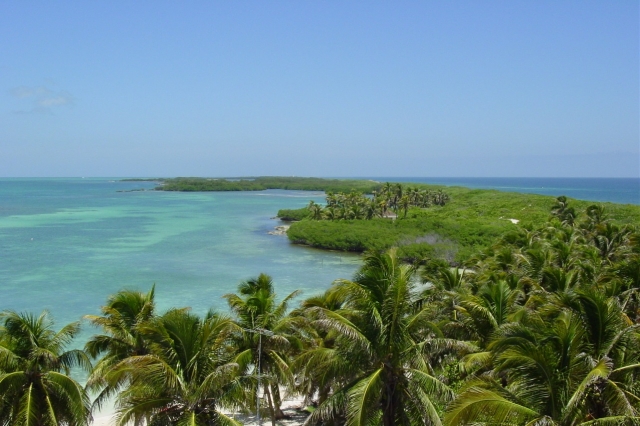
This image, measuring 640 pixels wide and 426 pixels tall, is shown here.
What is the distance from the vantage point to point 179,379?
10.9 metres

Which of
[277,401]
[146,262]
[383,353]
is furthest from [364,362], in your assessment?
[146,262]

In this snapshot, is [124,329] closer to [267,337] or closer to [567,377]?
[267,337]

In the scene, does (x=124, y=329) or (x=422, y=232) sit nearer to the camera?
(x=124, y=329)

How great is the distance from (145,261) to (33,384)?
136ft

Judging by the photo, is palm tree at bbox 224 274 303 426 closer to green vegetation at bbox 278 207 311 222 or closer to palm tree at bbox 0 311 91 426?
palm tree at bbox 0 311 91 426

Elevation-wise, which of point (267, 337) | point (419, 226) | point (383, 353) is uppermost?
point (383, 353)

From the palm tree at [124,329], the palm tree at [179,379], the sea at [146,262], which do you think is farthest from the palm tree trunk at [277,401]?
the sea at [146,262]

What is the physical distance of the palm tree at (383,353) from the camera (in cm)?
1092

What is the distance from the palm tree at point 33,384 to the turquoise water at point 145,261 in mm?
16893

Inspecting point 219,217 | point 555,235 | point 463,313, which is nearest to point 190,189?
point 219,217

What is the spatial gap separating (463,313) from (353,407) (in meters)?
7.72

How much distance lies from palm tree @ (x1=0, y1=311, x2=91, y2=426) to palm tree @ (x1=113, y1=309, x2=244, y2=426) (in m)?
1.33

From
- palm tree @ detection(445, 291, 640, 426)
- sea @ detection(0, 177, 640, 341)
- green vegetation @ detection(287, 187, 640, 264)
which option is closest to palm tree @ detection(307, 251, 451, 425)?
palm tree @ detection(445, 291, 640, 426)

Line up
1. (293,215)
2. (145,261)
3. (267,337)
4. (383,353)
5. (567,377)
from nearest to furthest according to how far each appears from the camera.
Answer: (567,377)
(383,353)
(267,337)
(145,261)
(293,215)
